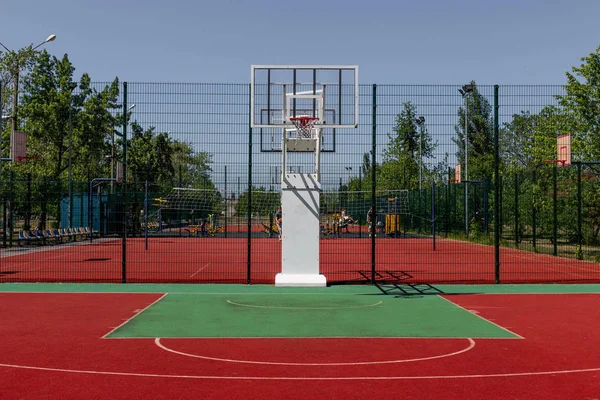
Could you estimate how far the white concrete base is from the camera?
15.5 metres

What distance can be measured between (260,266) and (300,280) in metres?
5.47

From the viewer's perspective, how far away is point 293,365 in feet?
25.9

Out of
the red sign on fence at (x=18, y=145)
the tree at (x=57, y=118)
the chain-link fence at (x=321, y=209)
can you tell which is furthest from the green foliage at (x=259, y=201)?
the tree at (x=57, y=118)

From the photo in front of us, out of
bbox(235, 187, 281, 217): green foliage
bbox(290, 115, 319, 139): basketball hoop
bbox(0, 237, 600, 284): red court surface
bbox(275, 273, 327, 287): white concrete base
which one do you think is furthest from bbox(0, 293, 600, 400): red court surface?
bbox(290, 115, 319, 139): basketball hoop

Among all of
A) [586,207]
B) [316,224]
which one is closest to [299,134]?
[316,224]

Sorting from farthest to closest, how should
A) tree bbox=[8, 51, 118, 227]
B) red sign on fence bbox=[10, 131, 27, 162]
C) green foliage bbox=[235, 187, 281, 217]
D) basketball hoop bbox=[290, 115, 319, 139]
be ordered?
tree bbox=[8, 51, 118, 227]
red sign on fence bbox=[10, 131, 27, 162]
green foliage bbox=[235, 187, 281, 217]
basketball hoop bbox=[290, 115, 319, 139]

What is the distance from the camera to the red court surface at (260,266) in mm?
17194

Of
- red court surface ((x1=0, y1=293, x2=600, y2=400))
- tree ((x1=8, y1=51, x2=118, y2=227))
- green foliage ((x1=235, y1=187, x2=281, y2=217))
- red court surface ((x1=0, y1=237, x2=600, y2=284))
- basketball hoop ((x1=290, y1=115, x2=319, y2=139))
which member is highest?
tree ((x1=8, y1=51, x2=118, y2=227))

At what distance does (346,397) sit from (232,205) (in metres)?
11.8

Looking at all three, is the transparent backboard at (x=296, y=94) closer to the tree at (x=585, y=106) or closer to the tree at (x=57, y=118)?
the tree at (x=585, y=106)

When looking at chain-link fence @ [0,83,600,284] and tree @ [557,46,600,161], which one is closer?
chain-link fence @ [0,83,600,284]

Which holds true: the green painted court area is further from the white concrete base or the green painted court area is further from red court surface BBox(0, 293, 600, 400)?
the white concrete base

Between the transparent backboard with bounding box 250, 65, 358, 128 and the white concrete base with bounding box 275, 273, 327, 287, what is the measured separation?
3595mm

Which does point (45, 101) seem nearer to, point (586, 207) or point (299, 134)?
point (299, 134)
